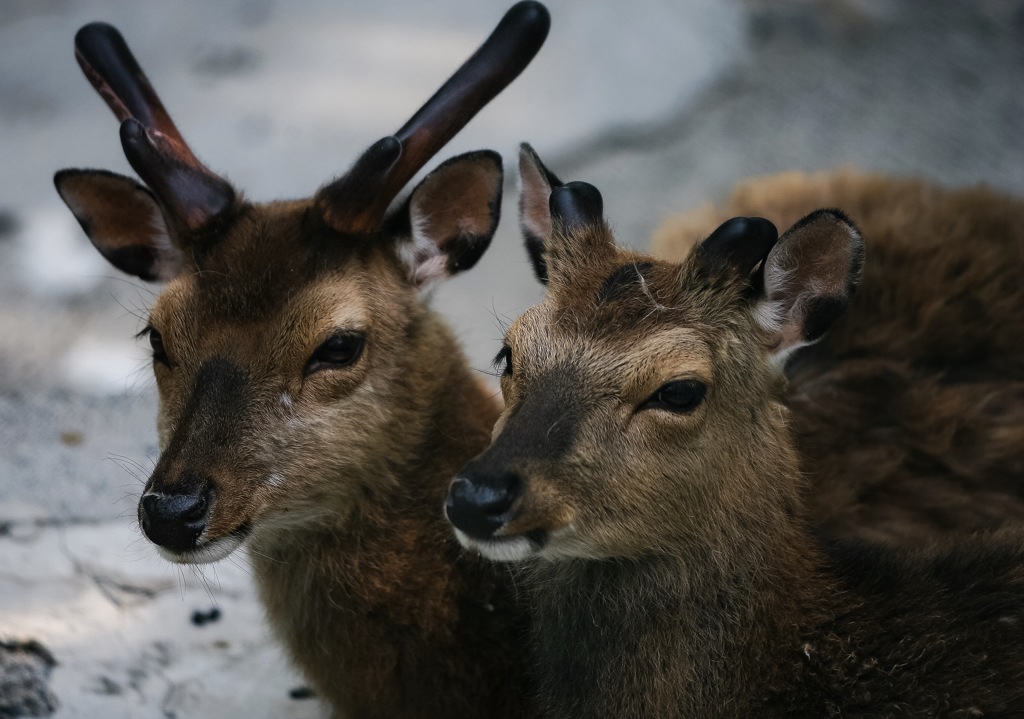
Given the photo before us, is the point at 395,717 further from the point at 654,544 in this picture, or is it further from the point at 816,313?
the point at 816,313

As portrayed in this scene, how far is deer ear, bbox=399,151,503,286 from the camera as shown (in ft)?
15.7

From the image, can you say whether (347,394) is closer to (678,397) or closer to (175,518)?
(175,518)

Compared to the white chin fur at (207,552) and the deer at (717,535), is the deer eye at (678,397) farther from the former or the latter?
the white chin fur at (207,552)

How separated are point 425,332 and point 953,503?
226 cm

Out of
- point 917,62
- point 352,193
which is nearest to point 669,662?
point 352,193

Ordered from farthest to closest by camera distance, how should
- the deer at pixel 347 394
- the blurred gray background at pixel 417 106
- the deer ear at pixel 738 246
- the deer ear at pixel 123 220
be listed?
the blurred gray background at pixel 417 106 → the deer ear at pixel 123 220 → the deer at pixel 347 394 → the deer ear at pixel 738 246

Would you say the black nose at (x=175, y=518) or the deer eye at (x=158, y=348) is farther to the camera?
the deer eye at (x=158, y=348)

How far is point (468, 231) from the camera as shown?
4883 millimetres

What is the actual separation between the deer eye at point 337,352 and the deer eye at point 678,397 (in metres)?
1.20

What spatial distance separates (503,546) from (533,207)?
5.00 feet

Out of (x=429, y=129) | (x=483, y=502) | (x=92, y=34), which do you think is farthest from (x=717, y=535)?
(x=92, y=34)

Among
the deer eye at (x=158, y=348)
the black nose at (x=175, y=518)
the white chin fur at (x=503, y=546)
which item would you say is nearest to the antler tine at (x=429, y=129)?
the deer eye at (x=158, y=348)

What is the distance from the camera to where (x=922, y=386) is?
527cm

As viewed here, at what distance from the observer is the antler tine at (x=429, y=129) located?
175 inches
